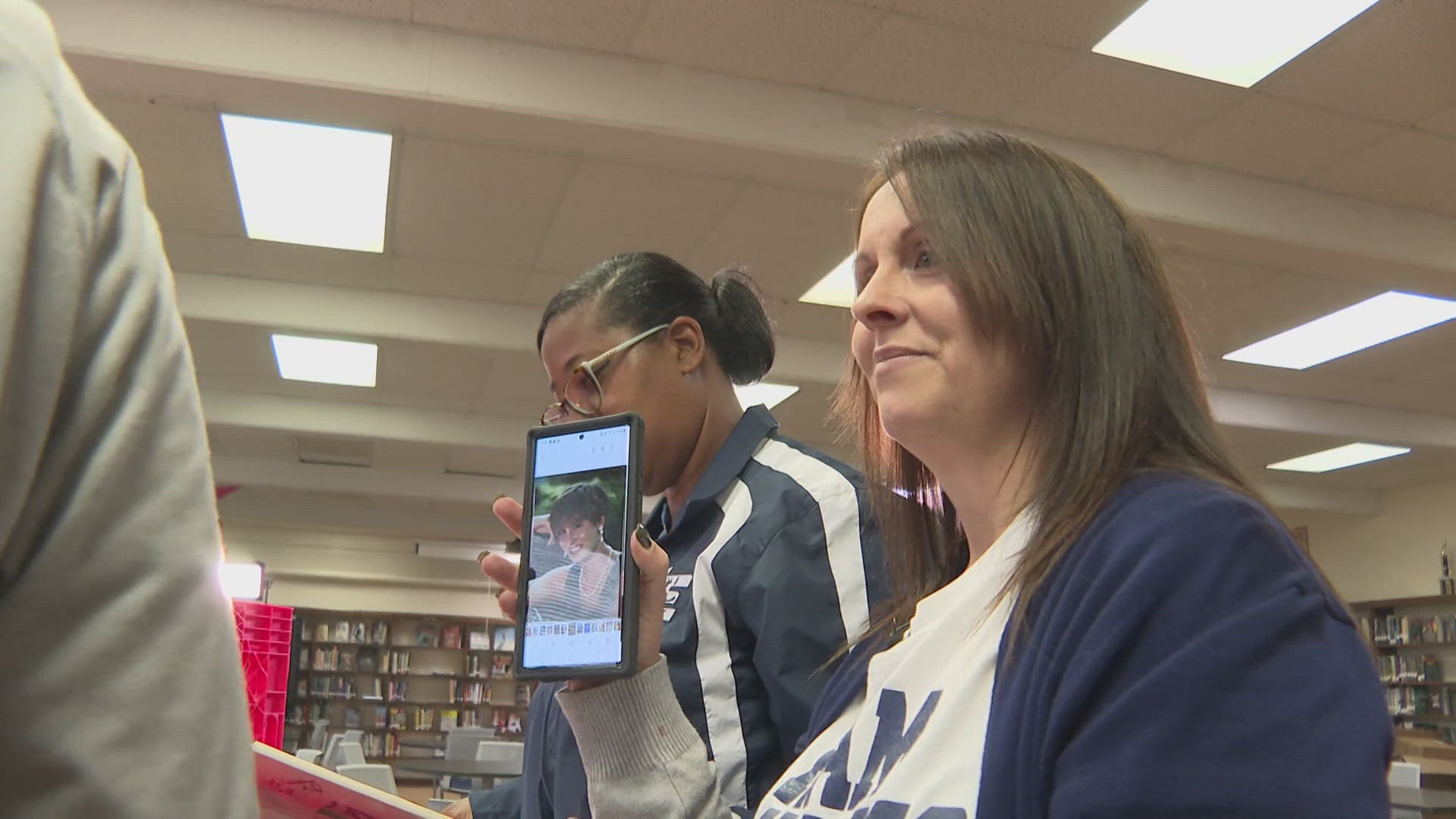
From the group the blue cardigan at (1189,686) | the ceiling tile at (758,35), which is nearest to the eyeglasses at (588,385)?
the blue cardigan at (1189,686)

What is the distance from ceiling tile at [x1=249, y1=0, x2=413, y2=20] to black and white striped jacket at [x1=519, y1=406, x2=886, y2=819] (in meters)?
2.92

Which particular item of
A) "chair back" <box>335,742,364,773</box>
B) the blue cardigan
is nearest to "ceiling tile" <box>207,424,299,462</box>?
"chair back" <box>335,742,364,773</box>

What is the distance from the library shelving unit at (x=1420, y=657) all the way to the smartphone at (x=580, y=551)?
10399mm

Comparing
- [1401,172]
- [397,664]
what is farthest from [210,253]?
[397,664]

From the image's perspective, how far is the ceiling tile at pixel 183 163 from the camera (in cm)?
417

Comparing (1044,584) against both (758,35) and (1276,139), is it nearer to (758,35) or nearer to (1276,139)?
(758,35)

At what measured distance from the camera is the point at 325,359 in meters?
7.47

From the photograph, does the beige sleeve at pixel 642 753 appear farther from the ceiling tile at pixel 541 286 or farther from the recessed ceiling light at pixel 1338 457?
the recessed ceiling light at pixel 1338 457

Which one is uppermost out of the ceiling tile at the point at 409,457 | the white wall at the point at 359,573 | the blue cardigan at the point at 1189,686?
the ceiling tile at the point at 409,457

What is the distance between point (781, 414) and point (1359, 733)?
801 cm

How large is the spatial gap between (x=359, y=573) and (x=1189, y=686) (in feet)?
47.4

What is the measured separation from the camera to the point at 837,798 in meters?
0.75

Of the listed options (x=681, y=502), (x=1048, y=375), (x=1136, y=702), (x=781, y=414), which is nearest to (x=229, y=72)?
(x=681, y=502)

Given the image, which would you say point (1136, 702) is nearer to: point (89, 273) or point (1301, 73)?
point (89, 273)
